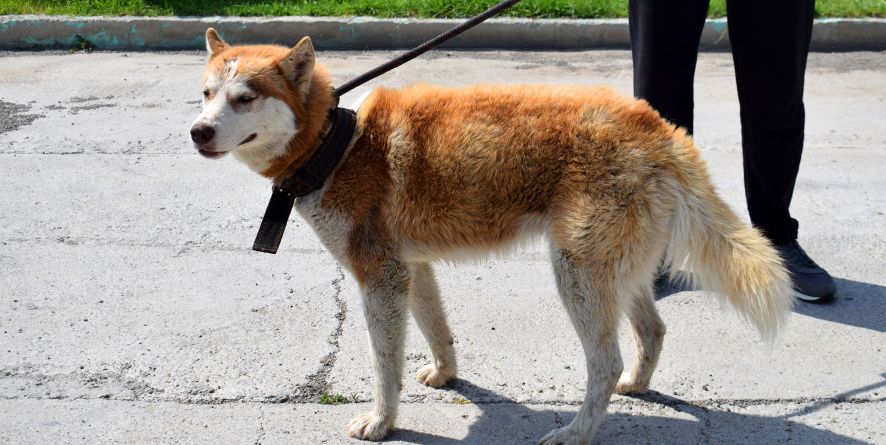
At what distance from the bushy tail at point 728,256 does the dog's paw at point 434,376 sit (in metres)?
1.01

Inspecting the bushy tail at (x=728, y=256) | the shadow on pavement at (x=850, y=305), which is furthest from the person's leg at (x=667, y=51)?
the bushy tail at (x=728, y=256)

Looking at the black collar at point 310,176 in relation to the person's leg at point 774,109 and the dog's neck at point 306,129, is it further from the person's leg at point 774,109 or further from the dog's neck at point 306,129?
the person's leg at point 774,109

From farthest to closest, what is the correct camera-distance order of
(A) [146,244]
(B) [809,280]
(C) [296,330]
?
(A) [146,244]
(B) [809,280]
(C) [296,330]

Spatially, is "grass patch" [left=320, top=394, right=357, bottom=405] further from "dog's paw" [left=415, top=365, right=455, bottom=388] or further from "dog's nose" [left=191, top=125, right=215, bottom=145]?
"dog's nose" [left=191, top=125, right=215, bottom=145]

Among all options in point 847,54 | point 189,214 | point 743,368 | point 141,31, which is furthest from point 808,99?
point 141,31

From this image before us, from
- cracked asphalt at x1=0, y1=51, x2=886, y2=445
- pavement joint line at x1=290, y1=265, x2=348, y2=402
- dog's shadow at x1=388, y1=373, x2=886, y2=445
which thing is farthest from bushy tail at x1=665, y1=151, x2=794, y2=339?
pavement joint line at x1=290, y1=265, x2=348, y2=402

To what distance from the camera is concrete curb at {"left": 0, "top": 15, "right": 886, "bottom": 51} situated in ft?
27.3

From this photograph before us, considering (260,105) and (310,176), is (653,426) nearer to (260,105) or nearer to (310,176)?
(310,176)

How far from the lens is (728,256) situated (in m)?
3.19

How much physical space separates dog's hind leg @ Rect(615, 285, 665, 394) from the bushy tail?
13.9 inches

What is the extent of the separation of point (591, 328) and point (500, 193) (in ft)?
1.85

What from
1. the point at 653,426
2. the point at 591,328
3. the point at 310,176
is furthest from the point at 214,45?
the point at 653,426

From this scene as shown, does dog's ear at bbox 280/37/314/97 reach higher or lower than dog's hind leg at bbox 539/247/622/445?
higher

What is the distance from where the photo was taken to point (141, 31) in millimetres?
8617
